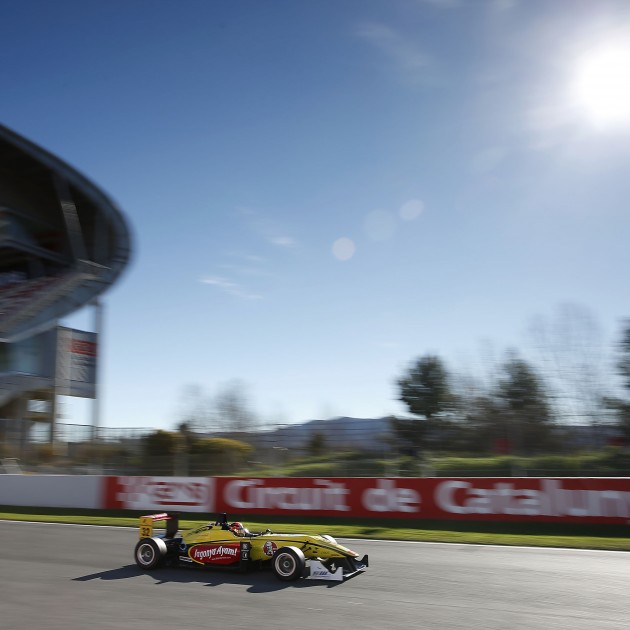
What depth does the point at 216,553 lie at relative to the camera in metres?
9.77

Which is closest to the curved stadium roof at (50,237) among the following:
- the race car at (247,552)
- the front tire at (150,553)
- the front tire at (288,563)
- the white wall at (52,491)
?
the white wall at (52,491)

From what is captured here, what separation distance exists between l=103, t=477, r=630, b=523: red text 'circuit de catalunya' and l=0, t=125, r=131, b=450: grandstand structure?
17.2 meters

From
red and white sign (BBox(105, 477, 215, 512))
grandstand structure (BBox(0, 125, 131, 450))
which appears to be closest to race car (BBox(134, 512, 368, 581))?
red and white sign (BBox(105, 477, 215, 512))

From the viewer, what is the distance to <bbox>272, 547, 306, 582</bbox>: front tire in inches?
348

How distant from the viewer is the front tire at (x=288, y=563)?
29.0 ft

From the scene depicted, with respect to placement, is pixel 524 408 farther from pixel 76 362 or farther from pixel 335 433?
pixel 76 362

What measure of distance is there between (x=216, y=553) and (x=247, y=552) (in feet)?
1.91

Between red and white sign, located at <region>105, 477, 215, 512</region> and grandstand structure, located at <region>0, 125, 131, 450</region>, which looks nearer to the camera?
red and white sign, located at <region>105, 477, 215, 512</region>

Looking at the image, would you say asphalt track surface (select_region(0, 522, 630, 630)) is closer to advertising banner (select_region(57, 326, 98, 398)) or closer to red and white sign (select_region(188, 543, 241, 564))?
red and white sign (select_region(188, 543, 241, 564))

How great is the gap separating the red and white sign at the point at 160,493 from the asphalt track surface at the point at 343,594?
300 inches

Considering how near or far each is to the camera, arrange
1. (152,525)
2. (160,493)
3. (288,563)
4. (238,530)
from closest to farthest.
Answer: (288,563) → (238,530) → (152,525) → (160,493)

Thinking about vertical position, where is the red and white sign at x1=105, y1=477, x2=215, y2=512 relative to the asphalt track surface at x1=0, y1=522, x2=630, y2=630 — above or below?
above

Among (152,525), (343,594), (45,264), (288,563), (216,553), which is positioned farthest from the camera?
(45,264)

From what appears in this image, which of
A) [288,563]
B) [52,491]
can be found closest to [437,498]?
[288,563]
